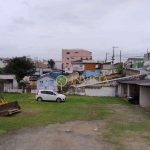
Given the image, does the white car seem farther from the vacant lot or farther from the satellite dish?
the vacant lot

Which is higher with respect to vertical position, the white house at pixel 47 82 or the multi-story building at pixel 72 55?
the multi-story building at pixel 72 55

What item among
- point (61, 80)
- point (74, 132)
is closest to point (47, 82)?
point (61, 80)

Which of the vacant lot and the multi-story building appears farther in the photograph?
the multi-story building

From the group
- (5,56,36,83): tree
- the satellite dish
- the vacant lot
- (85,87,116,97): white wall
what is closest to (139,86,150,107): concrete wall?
the vacant lot

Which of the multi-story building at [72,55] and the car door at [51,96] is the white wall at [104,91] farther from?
the multi-story building at [72,55]

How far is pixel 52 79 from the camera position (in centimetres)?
4491

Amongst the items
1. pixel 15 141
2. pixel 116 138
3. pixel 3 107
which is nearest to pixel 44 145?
pixel 15 141

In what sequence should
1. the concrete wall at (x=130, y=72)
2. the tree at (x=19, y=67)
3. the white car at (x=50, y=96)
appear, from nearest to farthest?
the white car at (x=50, y=96)
the concrete wall at (x=130, y=72)
the tree at (x=19, y=67)

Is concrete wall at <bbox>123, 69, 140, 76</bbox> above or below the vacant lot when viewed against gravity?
above

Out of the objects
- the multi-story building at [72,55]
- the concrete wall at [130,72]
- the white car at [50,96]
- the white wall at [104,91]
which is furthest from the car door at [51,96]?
the multi-story building at [72,55]

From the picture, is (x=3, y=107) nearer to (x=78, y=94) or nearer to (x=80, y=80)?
(x=78, y=94)

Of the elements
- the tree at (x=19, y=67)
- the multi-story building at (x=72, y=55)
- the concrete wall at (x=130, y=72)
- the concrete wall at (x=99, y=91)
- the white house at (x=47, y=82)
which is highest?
the multi-story building at (x=72, y=55)

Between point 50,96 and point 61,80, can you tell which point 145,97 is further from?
point 61,80

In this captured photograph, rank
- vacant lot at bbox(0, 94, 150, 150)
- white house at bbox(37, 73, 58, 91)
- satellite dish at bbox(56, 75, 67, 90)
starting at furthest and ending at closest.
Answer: white house at bbox(37, 73, 58, 91) → satellite dish at bbox(56, 75, 67, 90) → vacant lot at bbox(0, 94, 150, 150)
